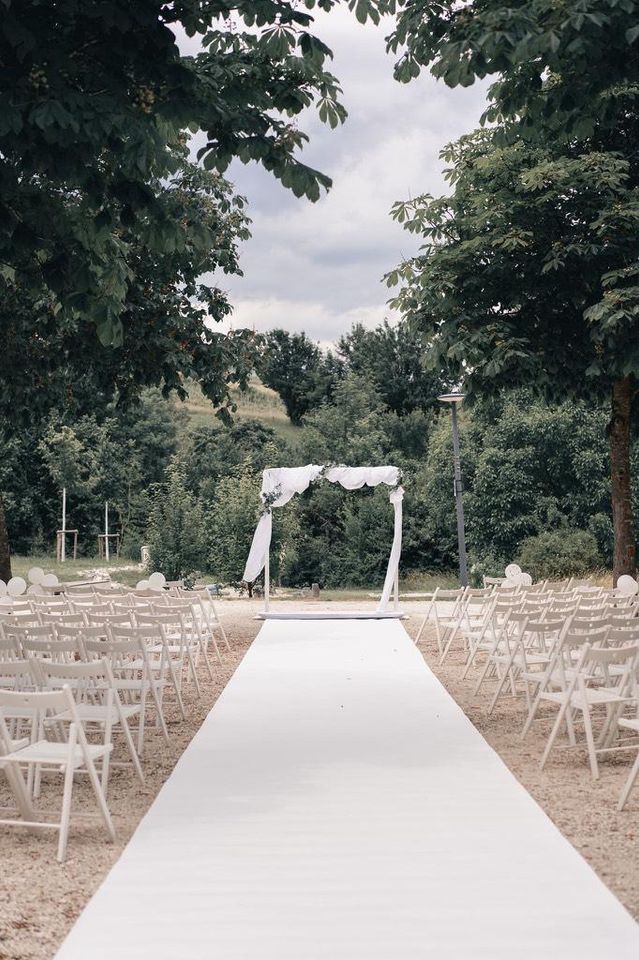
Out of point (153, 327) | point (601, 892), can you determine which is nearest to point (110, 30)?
point (601, 892)

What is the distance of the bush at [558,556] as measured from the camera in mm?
26859

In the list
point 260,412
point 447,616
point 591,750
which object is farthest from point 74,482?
point 591,750

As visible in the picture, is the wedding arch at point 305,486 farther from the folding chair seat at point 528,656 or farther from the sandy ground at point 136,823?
the sandy ground at point 136,823

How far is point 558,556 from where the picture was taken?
27141 mm

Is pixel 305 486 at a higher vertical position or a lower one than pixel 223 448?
lower

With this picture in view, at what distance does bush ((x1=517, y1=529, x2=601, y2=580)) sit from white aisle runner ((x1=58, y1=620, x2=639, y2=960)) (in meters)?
18.8

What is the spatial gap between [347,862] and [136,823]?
51.4 inches

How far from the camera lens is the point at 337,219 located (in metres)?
77.9

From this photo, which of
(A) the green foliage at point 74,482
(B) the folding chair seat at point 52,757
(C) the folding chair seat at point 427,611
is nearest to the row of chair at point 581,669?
(C) the folding chair seat at point 427,611

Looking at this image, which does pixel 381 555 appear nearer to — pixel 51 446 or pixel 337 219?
pixel 51 446

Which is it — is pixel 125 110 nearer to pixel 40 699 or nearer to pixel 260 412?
pixel 40 699

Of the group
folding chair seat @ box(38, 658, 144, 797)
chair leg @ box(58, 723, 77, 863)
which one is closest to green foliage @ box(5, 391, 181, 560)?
folding chair seat @ box(38, 658, 144, 797)

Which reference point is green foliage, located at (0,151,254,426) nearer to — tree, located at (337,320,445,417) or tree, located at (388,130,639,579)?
tree, located at (388,130,639,579)

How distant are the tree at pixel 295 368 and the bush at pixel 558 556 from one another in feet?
97.1
